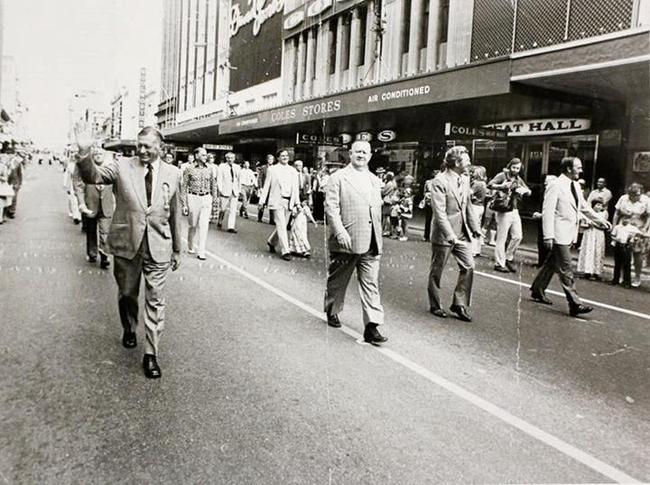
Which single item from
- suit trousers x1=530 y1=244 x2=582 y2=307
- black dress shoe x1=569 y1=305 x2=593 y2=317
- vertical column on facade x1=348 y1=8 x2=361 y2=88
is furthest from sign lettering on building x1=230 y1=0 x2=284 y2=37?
black dress shoe x1=569 y1=305 x2=593 y2=317

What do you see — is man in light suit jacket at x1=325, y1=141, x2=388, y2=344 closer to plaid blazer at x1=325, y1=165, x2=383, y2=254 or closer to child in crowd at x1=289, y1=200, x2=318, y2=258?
plaid blazer at x1=325, y1=165, x2=383, y2=254

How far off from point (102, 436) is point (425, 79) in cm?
1360

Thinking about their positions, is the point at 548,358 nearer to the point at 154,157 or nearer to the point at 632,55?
the point at 154,157

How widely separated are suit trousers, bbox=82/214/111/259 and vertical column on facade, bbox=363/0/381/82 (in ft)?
55.6

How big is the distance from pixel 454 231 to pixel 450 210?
0.26 m

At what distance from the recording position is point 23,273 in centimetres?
863

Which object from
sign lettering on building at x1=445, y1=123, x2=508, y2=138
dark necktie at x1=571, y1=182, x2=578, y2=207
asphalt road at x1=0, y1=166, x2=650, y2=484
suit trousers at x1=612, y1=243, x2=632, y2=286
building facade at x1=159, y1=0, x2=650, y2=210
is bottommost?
asphalt road at x1=0, y1=166, x2=650, y2=484

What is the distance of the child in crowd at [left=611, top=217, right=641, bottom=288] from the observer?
10.1 meters

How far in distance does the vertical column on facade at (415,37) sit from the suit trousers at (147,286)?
18.6m

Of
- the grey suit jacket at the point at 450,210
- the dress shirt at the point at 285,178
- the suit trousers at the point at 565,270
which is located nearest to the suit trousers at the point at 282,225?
the dress shirt at the point at 285,178

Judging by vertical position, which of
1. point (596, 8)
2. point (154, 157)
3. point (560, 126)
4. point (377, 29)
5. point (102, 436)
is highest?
point (377, 29)

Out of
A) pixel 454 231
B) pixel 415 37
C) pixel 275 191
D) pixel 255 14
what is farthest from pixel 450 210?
pixel 255 14

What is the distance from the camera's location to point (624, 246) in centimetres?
1020

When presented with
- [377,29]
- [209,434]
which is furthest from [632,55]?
[377,29]
